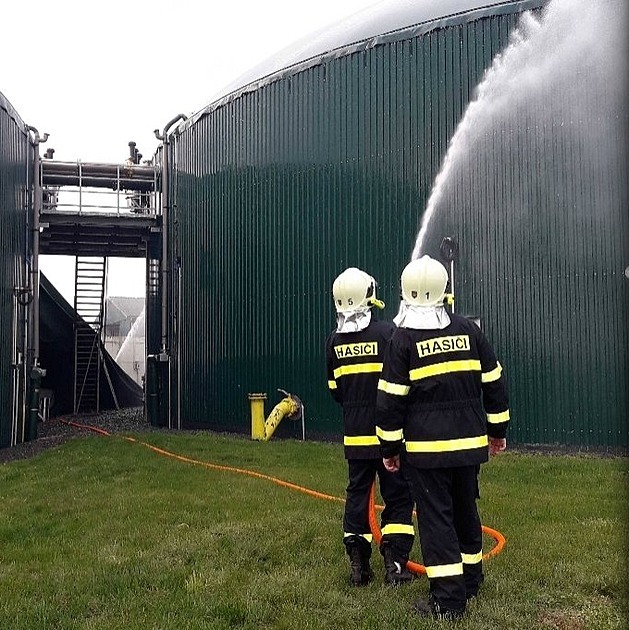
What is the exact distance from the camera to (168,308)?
18.4 meters

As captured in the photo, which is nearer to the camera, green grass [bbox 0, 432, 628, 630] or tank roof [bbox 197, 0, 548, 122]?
green grass [bbox 0, 432, 628, 630]

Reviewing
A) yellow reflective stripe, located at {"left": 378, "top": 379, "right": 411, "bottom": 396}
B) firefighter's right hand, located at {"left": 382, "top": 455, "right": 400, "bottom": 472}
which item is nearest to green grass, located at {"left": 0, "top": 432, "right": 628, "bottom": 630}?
firefighter's right hand, located at {"left": 382, "top": 455, "right": 400, "bottom": 472}

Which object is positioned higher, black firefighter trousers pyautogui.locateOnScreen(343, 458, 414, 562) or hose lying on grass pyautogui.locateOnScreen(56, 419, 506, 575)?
black firefighter trousers pyautogui.locateOnScreen(343, 458, 414, 562)

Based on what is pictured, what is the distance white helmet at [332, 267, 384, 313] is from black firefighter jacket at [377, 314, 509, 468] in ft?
2.41

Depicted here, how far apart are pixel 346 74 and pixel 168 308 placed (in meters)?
7.63

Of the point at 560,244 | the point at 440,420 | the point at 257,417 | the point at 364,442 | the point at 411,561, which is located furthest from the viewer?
the point at 257,417

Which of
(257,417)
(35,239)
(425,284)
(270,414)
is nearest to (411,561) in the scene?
(425,284)

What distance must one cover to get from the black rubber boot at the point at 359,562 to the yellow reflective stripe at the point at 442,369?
4.55ft

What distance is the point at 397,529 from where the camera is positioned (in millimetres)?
5156

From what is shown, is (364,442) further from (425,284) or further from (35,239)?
(35,239)

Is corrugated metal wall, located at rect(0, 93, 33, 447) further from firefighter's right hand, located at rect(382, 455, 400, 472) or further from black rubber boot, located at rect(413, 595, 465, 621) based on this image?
black rubber boot, located at rect(413, 595, 465, 621)

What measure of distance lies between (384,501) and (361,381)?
860 mm

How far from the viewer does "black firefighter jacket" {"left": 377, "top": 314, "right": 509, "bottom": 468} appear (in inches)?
176

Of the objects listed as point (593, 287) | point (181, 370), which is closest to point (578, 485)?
point (593, 287)
